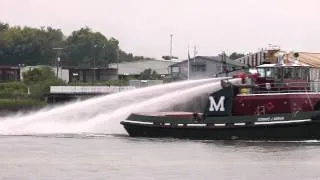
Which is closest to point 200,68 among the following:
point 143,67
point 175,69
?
point 175,69

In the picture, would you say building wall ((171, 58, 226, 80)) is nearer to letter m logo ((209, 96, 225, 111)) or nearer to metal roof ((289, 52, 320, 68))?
metal roof ((289, 52, 320, 68))

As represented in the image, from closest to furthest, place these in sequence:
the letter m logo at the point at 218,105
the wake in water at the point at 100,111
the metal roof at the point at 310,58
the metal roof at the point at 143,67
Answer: the letter m logo at the point at 218,105
the wake in water at the point at 100,111
the metal roof at the point at 310,58
the metal roof at the point at 143,67

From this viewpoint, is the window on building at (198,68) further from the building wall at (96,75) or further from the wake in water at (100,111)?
the wake in water at (100,111)

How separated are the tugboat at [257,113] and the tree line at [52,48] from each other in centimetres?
12257

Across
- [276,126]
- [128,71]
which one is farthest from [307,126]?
[128,71]

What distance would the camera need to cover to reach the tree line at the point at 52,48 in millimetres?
163250

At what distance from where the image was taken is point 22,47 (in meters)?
164

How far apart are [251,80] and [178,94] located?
296 inches

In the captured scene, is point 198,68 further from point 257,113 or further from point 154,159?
point 154,159

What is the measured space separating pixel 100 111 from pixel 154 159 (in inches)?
642

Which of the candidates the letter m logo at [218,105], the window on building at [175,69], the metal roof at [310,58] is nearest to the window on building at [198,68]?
the window on building at [175,69]

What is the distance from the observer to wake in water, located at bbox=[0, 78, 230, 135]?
4650 cm

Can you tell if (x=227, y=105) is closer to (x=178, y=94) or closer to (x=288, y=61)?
(x=288, y=61)

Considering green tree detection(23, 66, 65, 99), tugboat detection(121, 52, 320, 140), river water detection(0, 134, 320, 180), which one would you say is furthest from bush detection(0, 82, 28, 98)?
tugboat detection(121, 52, 320, 140)
